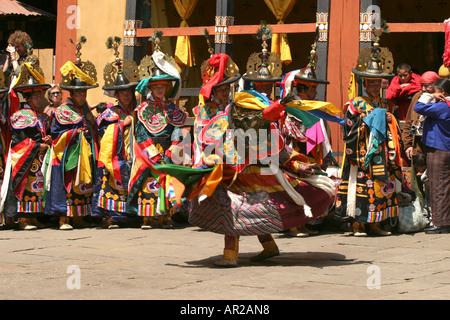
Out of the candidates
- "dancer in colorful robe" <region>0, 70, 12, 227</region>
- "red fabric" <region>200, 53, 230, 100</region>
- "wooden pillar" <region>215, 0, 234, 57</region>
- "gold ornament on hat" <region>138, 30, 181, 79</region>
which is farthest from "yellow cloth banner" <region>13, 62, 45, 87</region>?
→ "red fabric" <region>200, 53, 230, 100</region>

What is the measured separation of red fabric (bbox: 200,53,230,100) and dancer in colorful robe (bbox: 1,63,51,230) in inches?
127

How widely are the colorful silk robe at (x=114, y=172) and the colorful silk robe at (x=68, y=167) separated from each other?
0.18 meters

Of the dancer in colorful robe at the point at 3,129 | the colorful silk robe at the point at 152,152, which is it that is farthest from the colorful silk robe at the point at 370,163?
the dancer in colorful robe at the point at 3,129

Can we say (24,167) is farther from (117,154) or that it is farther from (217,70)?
(217,70)

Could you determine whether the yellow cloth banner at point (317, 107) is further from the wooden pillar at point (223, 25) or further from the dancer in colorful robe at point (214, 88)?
the wooden pillar at point (223, 25)

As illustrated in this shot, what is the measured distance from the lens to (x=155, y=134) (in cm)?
1112

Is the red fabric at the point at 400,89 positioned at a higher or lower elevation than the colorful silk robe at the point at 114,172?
higher

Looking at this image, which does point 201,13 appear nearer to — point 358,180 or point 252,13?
point 252,13

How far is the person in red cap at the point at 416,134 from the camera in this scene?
10438 millimetres

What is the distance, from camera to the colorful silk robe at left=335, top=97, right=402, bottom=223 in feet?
33.3

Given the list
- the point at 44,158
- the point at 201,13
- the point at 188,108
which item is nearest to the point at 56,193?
the point at 44,158

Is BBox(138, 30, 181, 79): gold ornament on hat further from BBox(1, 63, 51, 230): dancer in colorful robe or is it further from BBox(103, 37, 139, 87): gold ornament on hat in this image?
BBox(1, 63, 51, 230): dancer in colorful robe

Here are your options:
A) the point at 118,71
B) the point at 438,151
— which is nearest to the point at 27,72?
the point at 118,71

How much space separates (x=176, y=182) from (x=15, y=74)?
443 centimetres
